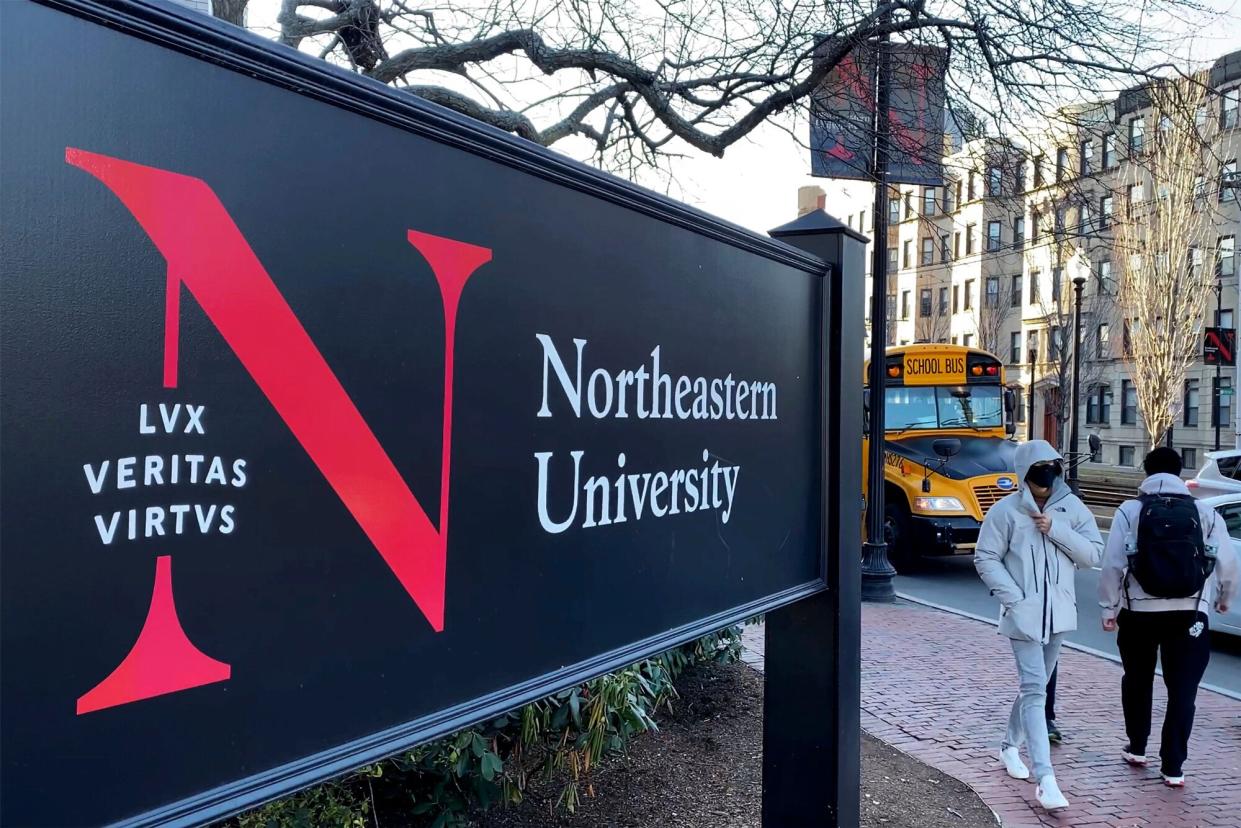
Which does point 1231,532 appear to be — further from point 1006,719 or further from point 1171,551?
point 1171,551

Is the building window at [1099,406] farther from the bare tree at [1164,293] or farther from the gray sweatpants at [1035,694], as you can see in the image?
the gray sweatpants at [1035,694]

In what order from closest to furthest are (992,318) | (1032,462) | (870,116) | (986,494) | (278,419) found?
(278,419) < (1032,462) < (870,116) < (986,494) < (992,318)

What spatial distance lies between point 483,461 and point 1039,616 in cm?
430

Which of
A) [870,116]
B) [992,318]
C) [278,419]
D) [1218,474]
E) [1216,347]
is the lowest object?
[1218,474]

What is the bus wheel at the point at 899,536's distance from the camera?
13.4m

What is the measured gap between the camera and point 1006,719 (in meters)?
6.36

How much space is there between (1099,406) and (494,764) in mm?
45700

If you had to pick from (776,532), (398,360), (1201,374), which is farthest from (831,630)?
(1201,374)

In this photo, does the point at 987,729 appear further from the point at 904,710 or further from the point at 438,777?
the point at 438,777

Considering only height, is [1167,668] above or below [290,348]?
below

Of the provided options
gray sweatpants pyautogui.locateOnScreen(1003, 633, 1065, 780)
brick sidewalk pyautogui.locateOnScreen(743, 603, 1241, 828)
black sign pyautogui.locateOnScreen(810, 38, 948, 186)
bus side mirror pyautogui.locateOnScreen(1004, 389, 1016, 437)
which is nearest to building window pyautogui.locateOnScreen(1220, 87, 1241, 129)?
black sign pyautogui.locateOnScreen(810, 38, 948, 186)

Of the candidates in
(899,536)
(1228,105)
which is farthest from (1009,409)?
(1228,105)

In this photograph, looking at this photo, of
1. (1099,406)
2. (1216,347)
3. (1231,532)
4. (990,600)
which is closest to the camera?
(1231,532)

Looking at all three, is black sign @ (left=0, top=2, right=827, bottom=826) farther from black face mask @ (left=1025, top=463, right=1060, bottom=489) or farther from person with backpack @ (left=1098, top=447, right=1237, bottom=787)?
person with backpack @ (left=1098, top=447, right=1237, bottom=787)
